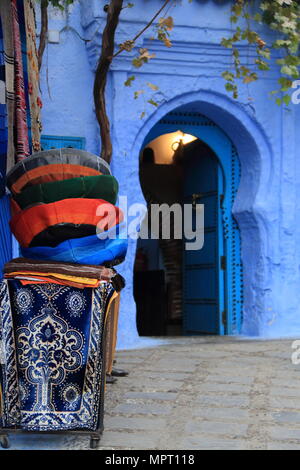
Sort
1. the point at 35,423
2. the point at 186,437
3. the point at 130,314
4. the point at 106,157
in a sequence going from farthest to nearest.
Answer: the point at 130,314, the point at 106,157, the point at 186,437, the point at 35,423

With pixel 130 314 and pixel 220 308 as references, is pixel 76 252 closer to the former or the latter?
pixel 130 314

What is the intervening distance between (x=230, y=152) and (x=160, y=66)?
4.73ft

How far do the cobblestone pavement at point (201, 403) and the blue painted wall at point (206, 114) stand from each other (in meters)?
1.21

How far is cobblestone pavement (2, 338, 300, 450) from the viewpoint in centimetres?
316

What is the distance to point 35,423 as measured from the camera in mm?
3010

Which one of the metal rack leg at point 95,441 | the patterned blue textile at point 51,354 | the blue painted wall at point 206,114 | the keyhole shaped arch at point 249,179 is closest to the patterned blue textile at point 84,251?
the patterned blue textile at point 51,354

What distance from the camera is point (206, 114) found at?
25.2 feet

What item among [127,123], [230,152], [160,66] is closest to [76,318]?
[127,123]

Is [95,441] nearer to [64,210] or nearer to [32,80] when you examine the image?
[64,210]

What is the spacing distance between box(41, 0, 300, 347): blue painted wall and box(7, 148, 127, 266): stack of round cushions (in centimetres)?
364

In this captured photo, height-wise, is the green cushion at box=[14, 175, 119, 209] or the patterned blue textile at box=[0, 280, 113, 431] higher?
the green cushion at box=[14, 175, 119, 209]

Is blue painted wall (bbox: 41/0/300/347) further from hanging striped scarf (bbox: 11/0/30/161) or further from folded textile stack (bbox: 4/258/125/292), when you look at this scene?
folded textile stack (bbox: 4/258/125/292)

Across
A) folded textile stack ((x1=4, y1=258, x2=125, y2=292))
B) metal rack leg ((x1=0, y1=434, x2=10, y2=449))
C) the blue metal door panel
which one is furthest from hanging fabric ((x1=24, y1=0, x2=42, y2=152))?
the blue metal door panel

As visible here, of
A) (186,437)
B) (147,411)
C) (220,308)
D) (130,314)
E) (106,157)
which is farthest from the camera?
(220,308)
